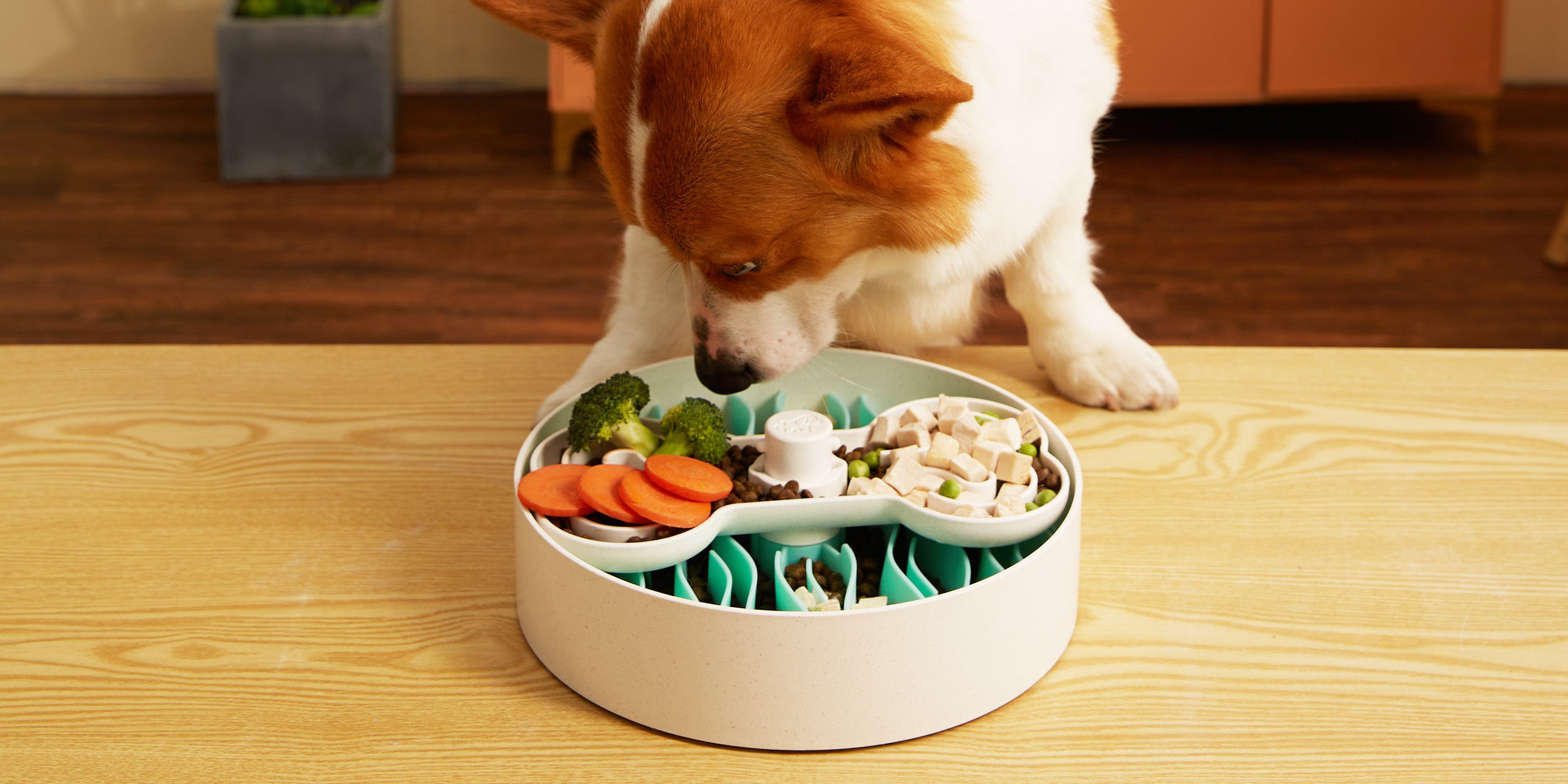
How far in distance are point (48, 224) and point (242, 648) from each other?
2.52m

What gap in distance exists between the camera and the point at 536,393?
144 cm

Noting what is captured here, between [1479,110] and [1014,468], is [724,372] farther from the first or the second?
[1479,110]

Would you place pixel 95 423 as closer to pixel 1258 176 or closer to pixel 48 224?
pixel 48 224

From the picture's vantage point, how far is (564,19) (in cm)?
119

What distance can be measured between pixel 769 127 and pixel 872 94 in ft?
0.43

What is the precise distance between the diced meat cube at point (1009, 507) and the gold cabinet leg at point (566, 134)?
96.5 inches

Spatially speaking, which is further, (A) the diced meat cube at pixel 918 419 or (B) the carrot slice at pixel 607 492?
(A) the diced meat cube at pixel 918 419

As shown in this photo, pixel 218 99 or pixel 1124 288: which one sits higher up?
pixel 218 99

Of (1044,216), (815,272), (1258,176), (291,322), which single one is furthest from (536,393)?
(1258,176)

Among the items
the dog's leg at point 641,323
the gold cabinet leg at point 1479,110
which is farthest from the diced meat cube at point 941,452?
the gold cabinet leg at point 1479,110

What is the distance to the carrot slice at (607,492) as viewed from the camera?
98 cm

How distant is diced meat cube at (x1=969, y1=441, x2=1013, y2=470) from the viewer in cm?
105

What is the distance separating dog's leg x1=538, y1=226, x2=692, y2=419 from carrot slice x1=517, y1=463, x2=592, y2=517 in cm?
33

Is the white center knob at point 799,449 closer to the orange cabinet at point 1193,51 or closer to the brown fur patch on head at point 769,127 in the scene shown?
the brown fur patch on head at point 769,127
